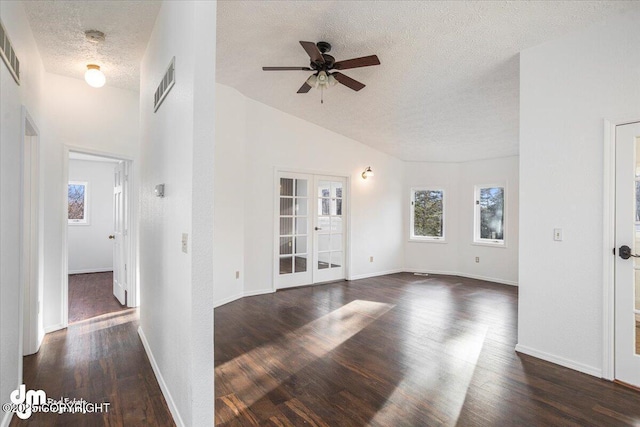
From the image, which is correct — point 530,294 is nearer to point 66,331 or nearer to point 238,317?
point 238,317

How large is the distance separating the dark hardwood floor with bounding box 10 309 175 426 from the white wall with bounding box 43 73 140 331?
561 mm

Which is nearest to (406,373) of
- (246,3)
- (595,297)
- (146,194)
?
(595,297)

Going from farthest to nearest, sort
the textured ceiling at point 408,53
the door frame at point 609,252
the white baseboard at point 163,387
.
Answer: the textured ceiling at point 408,53
the door frame at point 609,252
the white baseboard at point 163,387

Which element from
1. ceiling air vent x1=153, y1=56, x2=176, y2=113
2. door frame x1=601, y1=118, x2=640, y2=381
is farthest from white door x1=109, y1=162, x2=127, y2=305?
door frame x1=601, y1=118, x2=640, y2=381

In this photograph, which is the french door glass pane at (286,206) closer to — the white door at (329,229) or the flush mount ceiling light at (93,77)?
the white door at (329,229)

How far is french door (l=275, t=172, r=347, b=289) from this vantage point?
5.34 metres

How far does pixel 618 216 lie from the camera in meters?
2.51

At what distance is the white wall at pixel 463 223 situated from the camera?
19.5ft

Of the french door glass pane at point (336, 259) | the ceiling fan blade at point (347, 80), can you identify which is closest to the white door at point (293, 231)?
the french door glass pane at point (336, 259)

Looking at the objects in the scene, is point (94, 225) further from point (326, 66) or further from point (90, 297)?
point (326, 66)

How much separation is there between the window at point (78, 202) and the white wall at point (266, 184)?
15.0 ft

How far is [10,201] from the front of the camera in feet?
6.49

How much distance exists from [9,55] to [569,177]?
4166mm

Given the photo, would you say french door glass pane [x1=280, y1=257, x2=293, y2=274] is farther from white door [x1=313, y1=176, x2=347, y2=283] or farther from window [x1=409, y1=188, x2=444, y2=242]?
window [x1=409, y1=188, x2=444, y2=242]
